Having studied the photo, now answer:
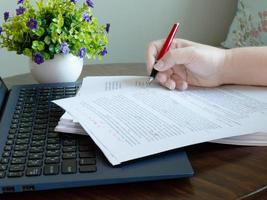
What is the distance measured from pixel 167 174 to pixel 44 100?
362mm

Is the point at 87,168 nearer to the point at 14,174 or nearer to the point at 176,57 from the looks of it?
the point at 14,174

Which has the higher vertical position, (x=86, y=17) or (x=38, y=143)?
(x=86, y=17)

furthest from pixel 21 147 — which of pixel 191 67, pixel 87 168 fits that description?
pixel 191 67

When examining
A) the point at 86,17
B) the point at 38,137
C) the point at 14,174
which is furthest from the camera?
the point at 86,17

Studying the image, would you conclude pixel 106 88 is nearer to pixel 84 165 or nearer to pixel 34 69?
pixel 34 69

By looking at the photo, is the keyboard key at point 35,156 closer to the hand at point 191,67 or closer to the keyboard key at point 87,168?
the keyboard key at point 87,168

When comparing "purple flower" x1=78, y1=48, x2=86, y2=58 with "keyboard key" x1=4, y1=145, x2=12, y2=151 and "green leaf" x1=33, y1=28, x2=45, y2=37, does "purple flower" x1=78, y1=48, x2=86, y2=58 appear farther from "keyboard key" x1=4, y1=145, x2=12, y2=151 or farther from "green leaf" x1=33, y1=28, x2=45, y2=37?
"keyboard key" x1=4, y1=145, x2=12, y2=151

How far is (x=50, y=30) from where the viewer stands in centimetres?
80

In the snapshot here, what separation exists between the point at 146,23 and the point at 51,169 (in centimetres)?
135

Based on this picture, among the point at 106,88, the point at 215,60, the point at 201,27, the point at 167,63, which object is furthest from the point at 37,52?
the point at 201,27

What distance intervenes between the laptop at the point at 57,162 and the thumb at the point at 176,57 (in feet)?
0.86

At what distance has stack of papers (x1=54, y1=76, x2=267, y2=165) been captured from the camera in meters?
0.50

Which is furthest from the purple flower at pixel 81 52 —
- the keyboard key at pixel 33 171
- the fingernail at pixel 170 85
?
the keyboard key at pixel 33 171

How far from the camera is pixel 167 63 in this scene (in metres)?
0.75
